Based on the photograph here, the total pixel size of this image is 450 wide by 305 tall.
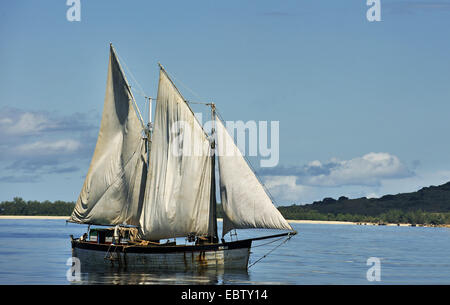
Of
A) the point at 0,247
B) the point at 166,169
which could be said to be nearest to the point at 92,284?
the point at 166,169

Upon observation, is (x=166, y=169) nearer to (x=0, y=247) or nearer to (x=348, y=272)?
(x=348, y=272)

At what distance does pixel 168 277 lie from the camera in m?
57.6

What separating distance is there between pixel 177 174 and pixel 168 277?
953cm

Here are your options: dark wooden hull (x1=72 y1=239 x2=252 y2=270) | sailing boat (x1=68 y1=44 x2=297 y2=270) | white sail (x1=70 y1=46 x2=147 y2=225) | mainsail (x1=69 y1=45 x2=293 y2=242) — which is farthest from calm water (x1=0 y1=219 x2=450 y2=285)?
white sail (x1=70 y1=46 x2=147 y2=225)

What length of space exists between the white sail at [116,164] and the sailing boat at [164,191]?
0.08m

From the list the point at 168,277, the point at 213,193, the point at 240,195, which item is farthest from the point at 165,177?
the point at 168,277

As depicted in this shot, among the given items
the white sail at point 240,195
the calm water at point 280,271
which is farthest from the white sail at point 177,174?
the calm water at point 280,271

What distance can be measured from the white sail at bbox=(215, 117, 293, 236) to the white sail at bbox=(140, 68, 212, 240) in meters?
2.38

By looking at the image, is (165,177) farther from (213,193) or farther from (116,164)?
(116,164)

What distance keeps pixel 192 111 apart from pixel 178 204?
323 inches

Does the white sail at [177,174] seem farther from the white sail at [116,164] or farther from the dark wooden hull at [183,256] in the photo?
the white sail at [116,164]

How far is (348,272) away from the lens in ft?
224
